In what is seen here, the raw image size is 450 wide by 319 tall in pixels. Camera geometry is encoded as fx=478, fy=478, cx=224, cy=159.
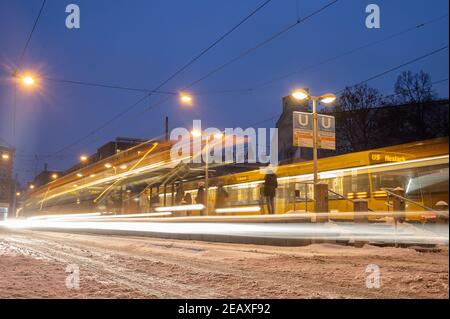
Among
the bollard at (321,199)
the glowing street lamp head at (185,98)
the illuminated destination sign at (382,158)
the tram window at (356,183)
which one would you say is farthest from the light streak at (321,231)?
the glowing street lamp head at (185,98)

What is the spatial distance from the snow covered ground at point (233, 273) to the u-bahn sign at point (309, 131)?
21.4 feet

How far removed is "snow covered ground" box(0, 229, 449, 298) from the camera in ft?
22.4

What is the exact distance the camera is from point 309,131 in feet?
62.5

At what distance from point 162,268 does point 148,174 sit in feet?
40.1

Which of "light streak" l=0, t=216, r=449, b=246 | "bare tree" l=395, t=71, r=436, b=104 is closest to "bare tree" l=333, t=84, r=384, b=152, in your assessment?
"bare tree" l=395, t=71, r=436, b=104

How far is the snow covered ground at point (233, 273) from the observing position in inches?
269

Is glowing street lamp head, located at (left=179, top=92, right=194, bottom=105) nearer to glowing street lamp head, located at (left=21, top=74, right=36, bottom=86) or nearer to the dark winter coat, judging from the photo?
the dark winter coat

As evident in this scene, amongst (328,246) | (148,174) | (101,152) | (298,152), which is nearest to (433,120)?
(298,152)

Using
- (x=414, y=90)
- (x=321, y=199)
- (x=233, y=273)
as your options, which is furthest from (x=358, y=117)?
(x=233, y=273)

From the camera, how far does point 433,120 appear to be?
1238 inches

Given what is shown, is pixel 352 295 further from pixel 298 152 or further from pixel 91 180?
pixel 298 152

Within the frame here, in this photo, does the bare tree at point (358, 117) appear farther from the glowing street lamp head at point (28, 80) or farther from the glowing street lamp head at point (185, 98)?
the glowing street lamp head at point (28, 80)

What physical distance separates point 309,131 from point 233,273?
11.2 meters

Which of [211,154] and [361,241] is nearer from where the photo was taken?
[361,241]
